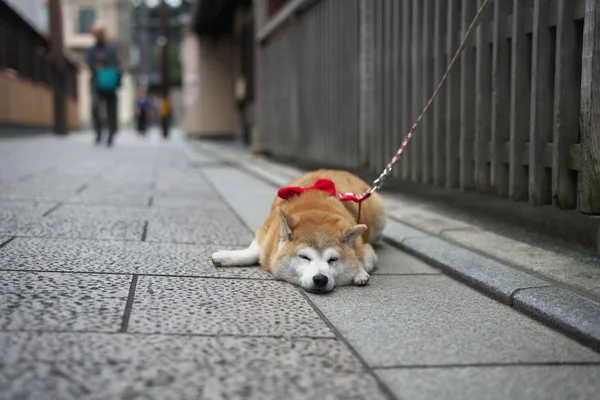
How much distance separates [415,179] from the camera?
567cm

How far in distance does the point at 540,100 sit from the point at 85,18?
42.0 m

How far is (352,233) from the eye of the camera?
3.31m

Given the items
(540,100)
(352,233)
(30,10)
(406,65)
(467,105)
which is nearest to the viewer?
(352,233)

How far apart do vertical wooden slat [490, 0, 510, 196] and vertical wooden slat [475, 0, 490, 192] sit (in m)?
0.15

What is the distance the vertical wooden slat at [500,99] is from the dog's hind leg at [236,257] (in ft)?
5.62

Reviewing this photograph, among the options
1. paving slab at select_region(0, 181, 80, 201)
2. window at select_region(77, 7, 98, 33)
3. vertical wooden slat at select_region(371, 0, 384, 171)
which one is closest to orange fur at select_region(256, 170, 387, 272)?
vertical wooden slat at select_region(371, 0, 384, 171)

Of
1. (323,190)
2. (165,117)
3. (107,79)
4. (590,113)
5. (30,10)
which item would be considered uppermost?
(30,10)

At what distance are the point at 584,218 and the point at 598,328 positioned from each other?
1.71 m

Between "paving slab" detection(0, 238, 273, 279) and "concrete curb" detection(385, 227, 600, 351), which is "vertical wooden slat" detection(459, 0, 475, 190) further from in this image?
"paving slab" detection(0, 238, 273, 279)

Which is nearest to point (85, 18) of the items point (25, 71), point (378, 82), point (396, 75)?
point (25, 71)

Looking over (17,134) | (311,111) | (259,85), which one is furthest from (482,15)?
(17,134)

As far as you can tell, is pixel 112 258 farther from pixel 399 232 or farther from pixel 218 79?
pixel 218 79

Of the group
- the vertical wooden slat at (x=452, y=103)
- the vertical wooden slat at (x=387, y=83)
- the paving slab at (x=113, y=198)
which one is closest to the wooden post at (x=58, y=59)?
the paving slab at (x=113, y=198)

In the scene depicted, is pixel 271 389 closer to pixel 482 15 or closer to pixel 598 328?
pixel 598 328
